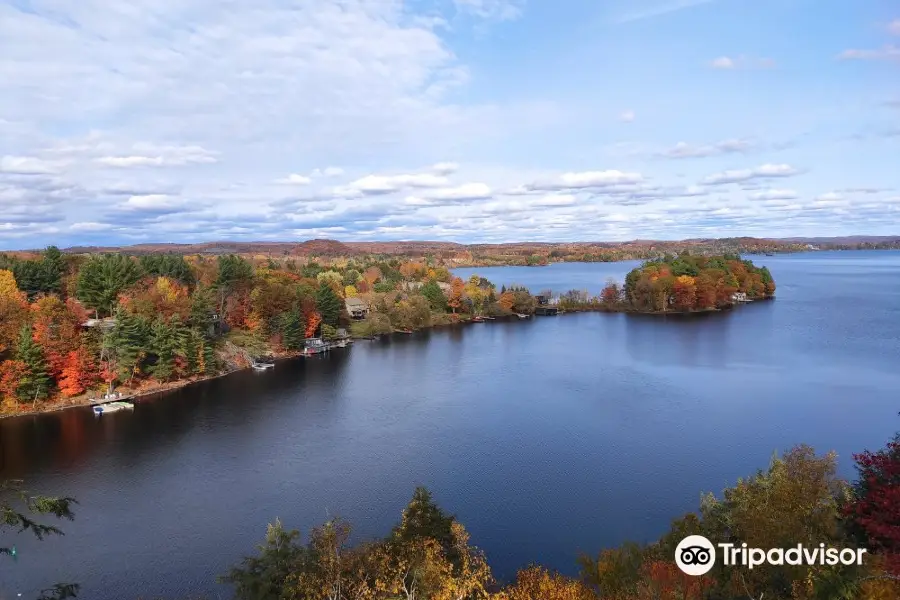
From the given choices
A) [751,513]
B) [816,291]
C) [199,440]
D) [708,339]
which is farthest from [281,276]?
[816,291]

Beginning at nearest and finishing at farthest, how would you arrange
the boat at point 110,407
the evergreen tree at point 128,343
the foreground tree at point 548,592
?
the foreground tree at point 548,592, the boat at point 110,407, the evergreen tree at point 128,343

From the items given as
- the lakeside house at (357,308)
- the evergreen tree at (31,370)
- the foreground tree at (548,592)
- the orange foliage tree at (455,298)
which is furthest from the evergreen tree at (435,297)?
the foreground tree at (548,592)

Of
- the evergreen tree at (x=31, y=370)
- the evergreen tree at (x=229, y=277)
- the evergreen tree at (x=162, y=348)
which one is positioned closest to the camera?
the evergreen tree at (x=31, y=370)

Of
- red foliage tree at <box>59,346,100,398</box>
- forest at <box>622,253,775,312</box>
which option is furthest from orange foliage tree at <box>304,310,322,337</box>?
forest at <box>622,253,775,312</box>

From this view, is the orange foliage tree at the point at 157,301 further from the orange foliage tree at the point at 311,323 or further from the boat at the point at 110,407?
the orange foliage tree at the point at 311,323

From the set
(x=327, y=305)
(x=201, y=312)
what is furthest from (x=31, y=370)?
(x=327, y=305)

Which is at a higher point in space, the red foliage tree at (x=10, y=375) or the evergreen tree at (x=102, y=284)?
the evergreen tree at (x=102, y=284)
